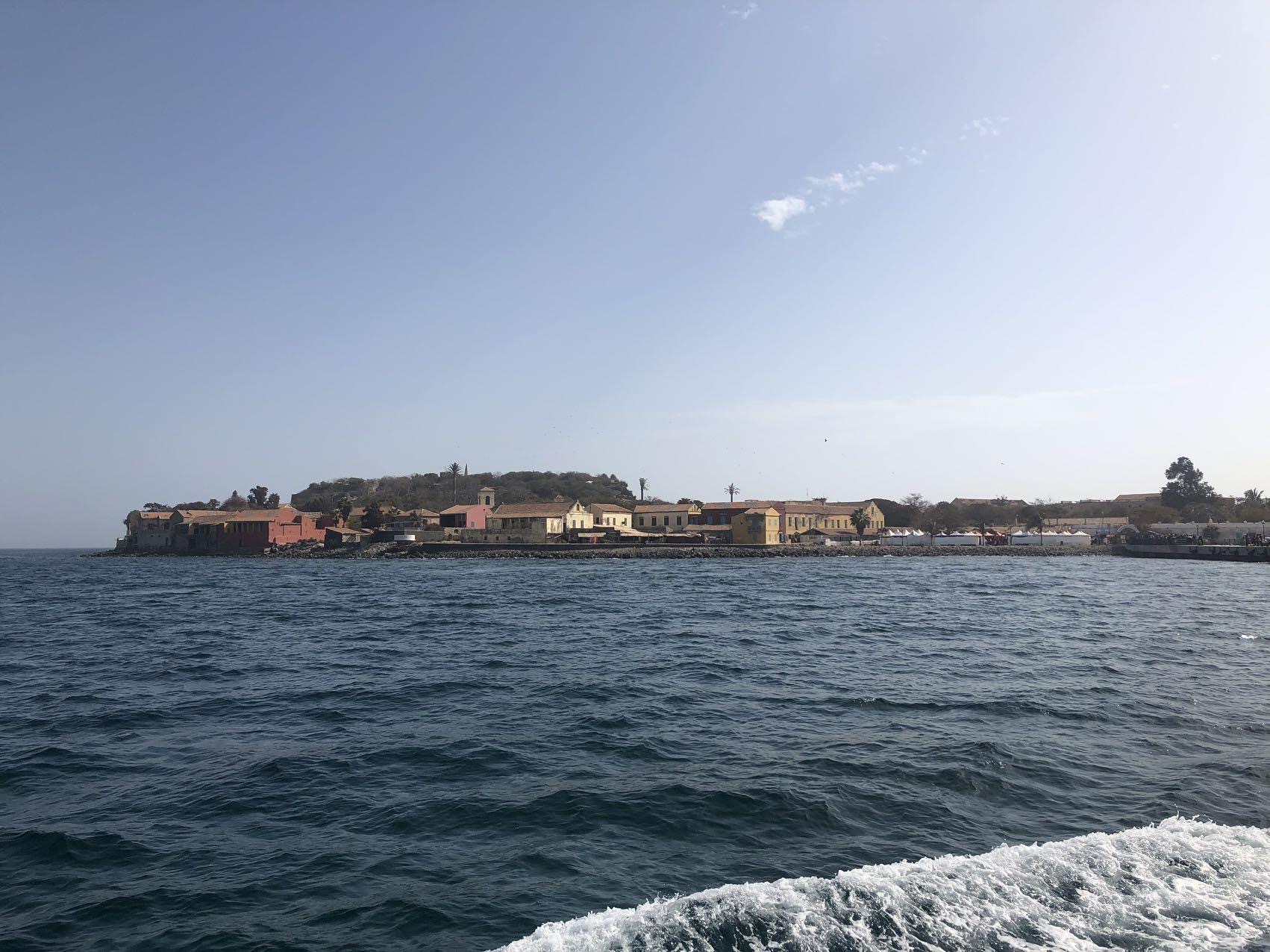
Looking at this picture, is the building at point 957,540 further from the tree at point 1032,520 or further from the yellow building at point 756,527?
the yellow building at point 756,527

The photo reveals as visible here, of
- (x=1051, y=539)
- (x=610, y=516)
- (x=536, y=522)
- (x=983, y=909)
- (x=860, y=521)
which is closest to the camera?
(x=983, y=909)

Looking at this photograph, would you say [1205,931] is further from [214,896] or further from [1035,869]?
[214,896]

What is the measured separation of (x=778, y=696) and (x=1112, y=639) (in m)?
15.4

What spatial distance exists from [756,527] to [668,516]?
60.8 ft

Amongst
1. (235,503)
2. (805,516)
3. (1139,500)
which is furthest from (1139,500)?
(235,503)

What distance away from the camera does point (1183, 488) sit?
142500 mm

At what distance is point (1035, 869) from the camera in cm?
795

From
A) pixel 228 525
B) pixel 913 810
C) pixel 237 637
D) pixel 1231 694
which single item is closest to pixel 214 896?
pixel 913 810

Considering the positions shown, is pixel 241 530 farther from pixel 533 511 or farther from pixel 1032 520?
pixel 1032 520

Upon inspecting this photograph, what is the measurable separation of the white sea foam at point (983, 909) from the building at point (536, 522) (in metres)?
91.3

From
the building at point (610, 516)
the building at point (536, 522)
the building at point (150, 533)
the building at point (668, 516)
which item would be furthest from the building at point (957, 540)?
the building at point (150, 533)

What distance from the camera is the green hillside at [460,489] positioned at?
494 ft

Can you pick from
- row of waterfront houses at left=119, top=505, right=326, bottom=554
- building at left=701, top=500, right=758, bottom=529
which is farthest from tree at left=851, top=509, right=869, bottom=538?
row of waterfront houses at left=119, top=505, right=326, bottom=554

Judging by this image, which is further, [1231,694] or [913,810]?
[1231,694]
